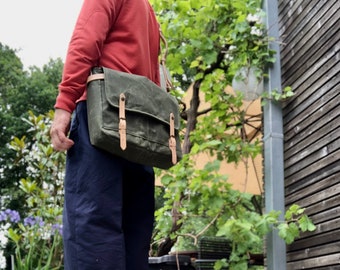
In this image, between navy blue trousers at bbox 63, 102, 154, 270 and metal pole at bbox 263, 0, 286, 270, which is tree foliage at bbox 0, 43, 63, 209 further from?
navy blue trousers at bbox 63, 102, 154, 270

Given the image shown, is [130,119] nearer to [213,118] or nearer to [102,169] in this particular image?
[102,169]

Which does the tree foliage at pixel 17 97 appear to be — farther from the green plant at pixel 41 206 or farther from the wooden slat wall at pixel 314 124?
the wooden slat wall at pixel 314 124

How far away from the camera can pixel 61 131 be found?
136 centimetres

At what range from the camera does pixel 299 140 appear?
283cm

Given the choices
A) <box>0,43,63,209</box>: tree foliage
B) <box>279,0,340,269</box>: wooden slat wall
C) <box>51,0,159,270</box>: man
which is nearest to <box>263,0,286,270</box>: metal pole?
<box>279,0,340,269</box>: wooden slat wall

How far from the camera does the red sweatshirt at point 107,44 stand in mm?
1380

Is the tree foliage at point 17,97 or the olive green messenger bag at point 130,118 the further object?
the tree foliage at point 17,97

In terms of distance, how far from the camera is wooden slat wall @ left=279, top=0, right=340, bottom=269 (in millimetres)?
2371

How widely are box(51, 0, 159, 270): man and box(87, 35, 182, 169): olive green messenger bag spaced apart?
4 cm

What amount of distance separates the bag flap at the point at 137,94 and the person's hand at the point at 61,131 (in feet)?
0.41

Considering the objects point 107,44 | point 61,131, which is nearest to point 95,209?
point 61,131

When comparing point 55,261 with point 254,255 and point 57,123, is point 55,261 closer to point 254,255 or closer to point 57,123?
point 254,255

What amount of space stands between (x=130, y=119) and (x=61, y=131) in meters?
0.18

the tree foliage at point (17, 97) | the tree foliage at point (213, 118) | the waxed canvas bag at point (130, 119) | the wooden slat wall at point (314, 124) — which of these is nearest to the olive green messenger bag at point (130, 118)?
the waxed canvas bag at point (130, 119)
